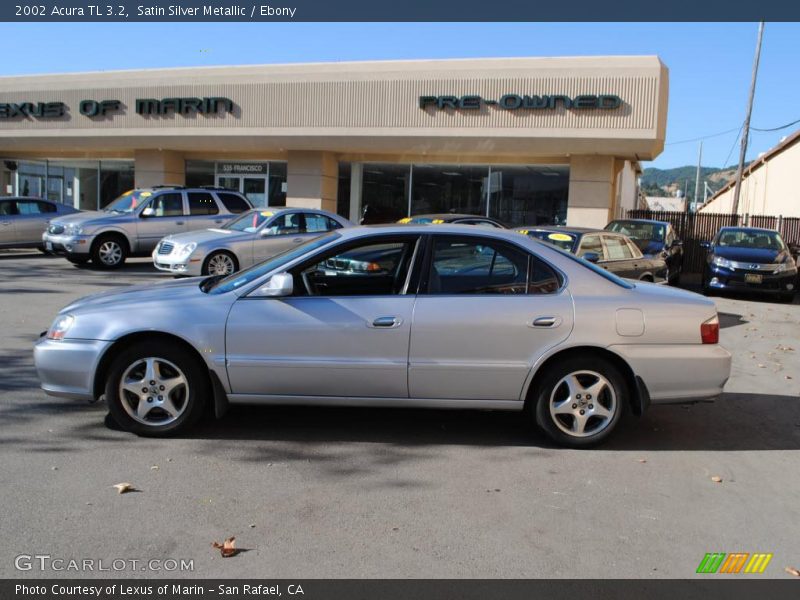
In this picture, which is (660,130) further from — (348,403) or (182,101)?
(348,403)

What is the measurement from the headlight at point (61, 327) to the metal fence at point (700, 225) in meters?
19.9

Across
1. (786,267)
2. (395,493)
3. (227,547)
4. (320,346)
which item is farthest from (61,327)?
(786,267)

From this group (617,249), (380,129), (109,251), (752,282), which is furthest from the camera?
Answer: (380,129)

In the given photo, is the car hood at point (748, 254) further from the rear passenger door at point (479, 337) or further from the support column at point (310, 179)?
the rear passenger door at point (479, 337)

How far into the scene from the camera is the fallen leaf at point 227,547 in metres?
3.57

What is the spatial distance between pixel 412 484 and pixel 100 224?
517 inches

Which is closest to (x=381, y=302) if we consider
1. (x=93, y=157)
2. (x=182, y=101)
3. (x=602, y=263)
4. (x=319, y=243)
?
(x=319, y=243)

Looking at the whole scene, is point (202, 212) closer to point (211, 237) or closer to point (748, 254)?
point (211, 237)

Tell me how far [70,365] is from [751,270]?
46.3ft

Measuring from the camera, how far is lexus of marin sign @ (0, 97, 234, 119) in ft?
72.3

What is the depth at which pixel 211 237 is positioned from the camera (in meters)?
13.7

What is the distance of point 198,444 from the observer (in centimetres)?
514

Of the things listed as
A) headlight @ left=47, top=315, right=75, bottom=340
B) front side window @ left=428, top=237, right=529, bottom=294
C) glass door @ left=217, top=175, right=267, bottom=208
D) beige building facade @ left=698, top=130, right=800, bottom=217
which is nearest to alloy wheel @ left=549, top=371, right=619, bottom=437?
front side window @ left=428, top=237, right=529, bottom=294

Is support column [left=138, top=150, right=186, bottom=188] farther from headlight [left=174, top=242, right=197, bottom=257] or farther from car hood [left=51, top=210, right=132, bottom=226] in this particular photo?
headlight [left=174, top=242, right=197, bottom=257]
